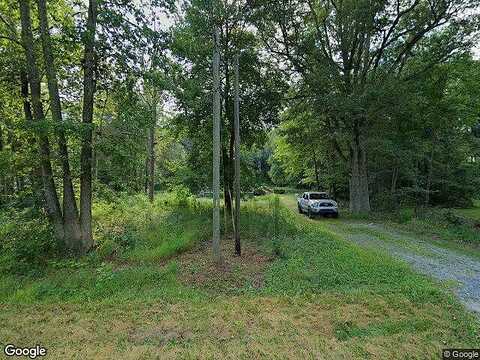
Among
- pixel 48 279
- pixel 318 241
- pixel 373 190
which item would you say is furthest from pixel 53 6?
pixel 373 190

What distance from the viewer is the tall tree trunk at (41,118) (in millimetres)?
8008

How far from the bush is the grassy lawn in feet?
1.96

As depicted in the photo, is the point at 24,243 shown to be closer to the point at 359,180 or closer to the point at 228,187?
the point at 228,187

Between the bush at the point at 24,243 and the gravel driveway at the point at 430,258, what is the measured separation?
31.1 ft

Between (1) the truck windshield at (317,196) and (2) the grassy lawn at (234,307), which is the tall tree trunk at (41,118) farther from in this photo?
(1) the truck windshield at (317,196)

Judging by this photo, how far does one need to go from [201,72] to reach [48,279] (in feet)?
29.1

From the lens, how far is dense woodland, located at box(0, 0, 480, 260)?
327 inches

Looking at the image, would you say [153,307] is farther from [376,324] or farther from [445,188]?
[445,188]

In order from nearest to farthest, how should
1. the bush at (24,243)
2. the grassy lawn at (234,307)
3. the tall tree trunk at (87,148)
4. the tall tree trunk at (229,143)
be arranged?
the grassy lawn at (234,307) < the bush at (24,243) < the tall tree trunk at (87,148) < the tall tree trunk at (229,143)

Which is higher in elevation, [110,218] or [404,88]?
[404,88]

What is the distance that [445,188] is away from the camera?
21781 millimetres

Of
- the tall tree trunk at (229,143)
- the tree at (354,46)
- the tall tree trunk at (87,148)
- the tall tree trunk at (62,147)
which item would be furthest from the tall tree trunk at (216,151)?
the tree at (354,46)

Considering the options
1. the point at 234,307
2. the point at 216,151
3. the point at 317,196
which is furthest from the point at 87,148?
the point at 317,196

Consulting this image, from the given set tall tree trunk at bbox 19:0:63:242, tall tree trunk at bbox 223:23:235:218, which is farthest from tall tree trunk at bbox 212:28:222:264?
tall tree trunk at bbox 223:23:235:218
